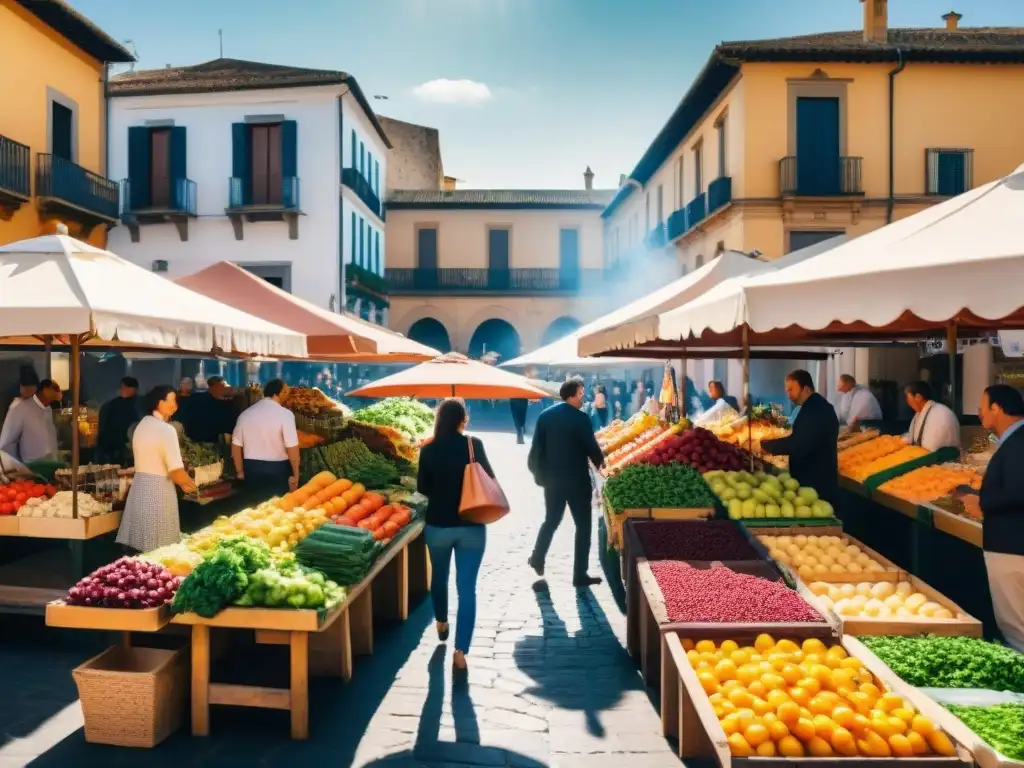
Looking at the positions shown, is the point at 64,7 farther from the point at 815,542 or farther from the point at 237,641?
the point at 815,542

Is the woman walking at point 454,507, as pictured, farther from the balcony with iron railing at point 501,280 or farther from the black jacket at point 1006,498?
the balcony with iron railing at point 501,280

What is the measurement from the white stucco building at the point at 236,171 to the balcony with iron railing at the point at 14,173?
9135 millimetres

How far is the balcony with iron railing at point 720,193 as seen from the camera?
20.8 meters

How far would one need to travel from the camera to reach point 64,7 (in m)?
15.8

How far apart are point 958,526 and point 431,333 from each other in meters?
36.1

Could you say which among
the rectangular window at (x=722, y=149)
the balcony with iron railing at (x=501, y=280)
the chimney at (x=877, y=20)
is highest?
the chimney at (x=877, y=20)

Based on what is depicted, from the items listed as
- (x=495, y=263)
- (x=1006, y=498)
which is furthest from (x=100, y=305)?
(x=495, y=263)

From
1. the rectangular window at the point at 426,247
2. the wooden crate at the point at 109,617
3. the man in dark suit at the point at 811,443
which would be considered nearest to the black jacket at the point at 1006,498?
the man in dark suit at the point at 811,443

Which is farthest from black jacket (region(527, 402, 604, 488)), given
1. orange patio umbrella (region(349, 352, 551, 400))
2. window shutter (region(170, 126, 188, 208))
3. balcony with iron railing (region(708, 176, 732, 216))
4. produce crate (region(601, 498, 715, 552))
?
window shutter (region(170, 126, 188, 208))

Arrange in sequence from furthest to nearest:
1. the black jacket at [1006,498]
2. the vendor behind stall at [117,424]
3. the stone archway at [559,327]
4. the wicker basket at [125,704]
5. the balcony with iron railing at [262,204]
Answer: the stone archway at [559,327] < the balcony with iron railing at [262,204] < the vendor behind stall at [117,424] < the black jacket at [1006,498] < the wicker basket at [125,704]

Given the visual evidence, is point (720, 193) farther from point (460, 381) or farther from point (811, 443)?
point (460, 381)

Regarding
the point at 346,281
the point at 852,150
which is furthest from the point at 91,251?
the point at 346,281

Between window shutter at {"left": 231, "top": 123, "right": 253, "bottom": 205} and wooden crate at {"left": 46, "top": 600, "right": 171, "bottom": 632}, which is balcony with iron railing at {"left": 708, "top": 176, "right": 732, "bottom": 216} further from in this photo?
wooden crate at {"left": 46, "top": 600, "right": 171, "bottom": 632}

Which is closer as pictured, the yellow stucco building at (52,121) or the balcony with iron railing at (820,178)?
the yellow stucco building at (52,121)
